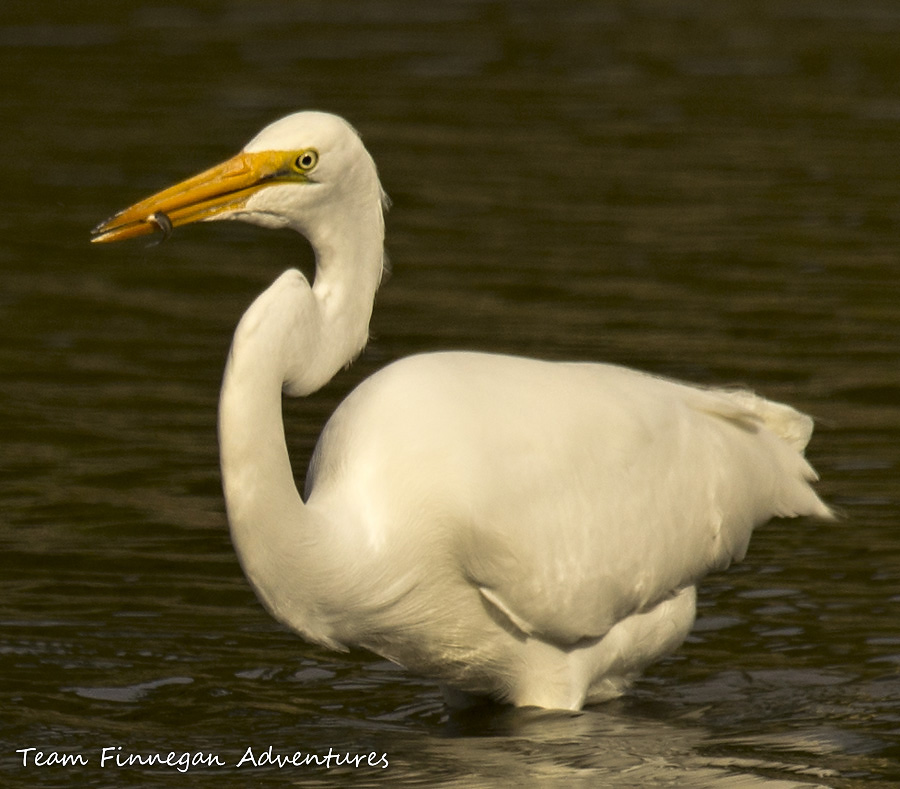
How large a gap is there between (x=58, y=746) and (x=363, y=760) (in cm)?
105

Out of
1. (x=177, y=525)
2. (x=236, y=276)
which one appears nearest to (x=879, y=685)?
(x=177, y=525)

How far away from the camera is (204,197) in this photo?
5.43m

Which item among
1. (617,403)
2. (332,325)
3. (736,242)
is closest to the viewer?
(332,325)

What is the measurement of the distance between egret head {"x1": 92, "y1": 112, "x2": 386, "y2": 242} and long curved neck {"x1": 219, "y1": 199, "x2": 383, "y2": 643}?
134mm

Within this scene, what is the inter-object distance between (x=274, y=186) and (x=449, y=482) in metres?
1.14

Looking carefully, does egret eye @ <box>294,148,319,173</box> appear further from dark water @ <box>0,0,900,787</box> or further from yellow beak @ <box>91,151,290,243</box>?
dark water @ <box>0,0,900,787</box>

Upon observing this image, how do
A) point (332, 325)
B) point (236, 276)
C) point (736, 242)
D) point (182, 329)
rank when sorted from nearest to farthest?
point (332, 325) → point (182, 329) → point (236, 276) → point (736, 242)

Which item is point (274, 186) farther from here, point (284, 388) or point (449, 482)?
point (449, 482)

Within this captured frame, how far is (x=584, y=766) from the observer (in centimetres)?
607

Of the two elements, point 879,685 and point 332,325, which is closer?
point 332,325

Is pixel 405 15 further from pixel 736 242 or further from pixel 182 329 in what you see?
pixel 182 329

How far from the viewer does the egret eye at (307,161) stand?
552 centimetres

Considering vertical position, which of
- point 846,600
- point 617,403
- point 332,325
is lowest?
point 846,600

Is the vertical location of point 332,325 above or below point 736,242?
above
